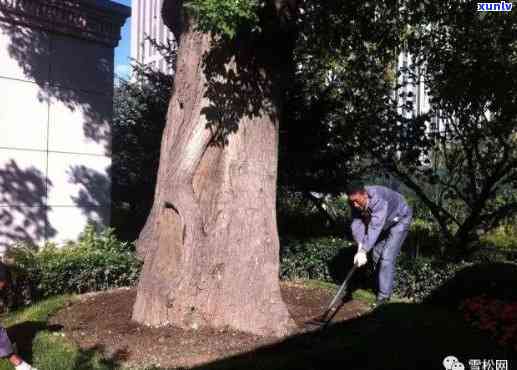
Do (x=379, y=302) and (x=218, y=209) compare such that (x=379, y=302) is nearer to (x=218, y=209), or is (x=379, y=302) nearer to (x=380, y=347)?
(x=380, y=347)

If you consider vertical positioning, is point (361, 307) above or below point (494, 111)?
below

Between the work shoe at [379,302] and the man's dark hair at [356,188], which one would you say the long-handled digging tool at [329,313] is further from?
the man's dark hair at [356,188]

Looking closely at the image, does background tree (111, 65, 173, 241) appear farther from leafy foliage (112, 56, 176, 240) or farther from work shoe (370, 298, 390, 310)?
work shoe (370, 298, 390, 310)

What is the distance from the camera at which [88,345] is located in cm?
498

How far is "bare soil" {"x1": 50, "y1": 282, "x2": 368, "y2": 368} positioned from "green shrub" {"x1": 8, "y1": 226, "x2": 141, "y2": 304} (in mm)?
469

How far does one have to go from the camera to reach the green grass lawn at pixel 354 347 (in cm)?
443

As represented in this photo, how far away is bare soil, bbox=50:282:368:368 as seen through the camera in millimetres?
4711

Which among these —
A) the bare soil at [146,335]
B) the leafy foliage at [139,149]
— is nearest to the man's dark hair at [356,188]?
the bare soil at [146,335]

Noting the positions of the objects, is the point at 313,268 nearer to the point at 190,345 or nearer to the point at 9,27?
the point at 190,345

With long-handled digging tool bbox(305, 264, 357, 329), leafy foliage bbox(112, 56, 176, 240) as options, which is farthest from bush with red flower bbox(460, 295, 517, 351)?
leafy foliage bbox(112, 56, 176, 240)

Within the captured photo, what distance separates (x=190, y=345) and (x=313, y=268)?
397 centimetres

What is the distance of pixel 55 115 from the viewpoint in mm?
8445

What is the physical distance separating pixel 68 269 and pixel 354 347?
4.00 metres

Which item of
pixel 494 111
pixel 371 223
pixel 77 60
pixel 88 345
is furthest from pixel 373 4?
pixel 88 345
